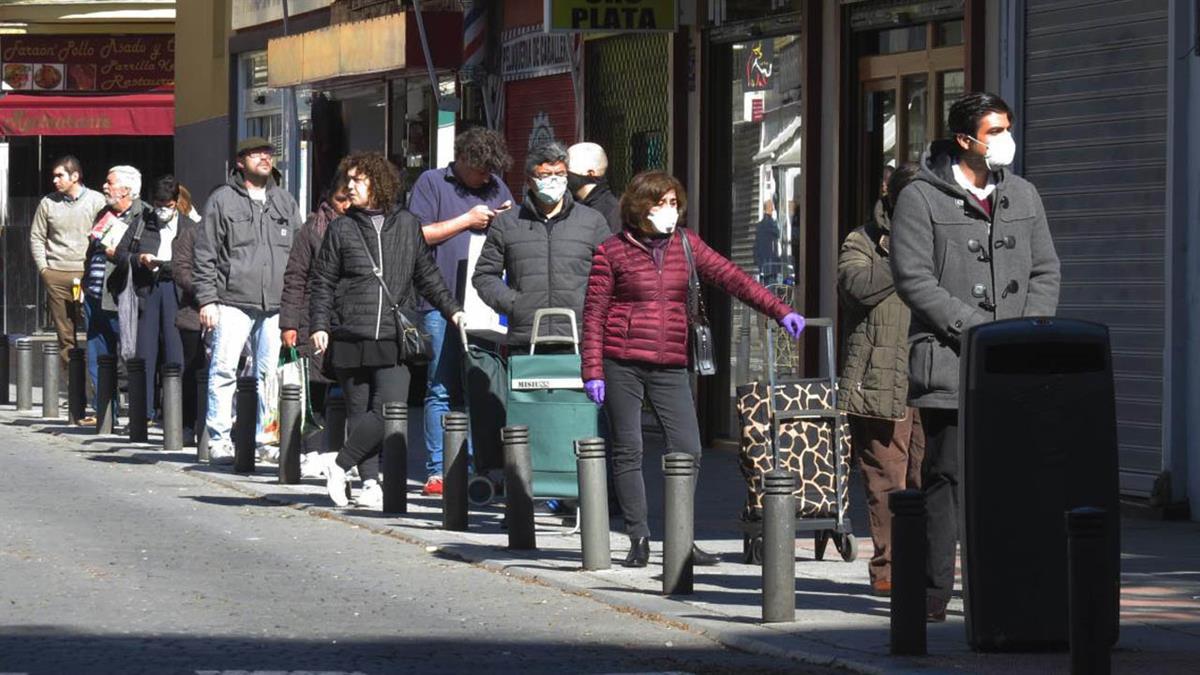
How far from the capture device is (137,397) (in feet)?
62.8

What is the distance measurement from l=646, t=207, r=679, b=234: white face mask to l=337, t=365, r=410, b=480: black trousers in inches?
113

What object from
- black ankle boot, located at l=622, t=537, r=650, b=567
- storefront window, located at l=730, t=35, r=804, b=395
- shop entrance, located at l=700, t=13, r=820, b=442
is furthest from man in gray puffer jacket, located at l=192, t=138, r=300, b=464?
black ankle boot, located at l=622, t=537, r=650, b=567

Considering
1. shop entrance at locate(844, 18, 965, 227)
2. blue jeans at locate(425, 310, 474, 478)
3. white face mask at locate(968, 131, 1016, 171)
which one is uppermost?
shop entrance at locate(844, 18, 965, 227)

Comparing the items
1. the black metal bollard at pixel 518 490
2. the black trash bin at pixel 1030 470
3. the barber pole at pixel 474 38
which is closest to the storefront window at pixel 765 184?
the barber pole at pixel 474 38

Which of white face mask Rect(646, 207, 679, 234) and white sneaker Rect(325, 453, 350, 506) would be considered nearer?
white face mask Rect(646, 207, 679, 234)

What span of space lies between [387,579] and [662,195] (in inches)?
79.7

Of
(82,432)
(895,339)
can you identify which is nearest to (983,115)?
(895,339)

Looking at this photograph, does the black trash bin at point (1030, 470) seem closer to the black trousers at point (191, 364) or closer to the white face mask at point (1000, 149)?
the white face mask at point (1000, 149)

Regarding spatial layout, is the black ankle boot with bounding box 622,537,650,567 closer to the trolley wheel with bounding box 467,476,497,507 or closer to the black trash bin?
the trolley wheel with bounding box 467,476,497,507

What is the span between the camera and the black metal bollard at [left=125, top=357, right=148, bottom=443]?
1902 cm

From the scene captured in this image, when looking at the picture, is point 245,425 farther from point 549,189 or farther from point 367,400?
point 549,189

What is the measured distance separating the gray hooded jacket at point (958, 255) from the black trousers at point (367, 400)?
194 inches

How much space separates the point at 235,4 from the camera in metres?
32.8

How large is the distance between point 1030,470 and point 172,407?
1028 cm
